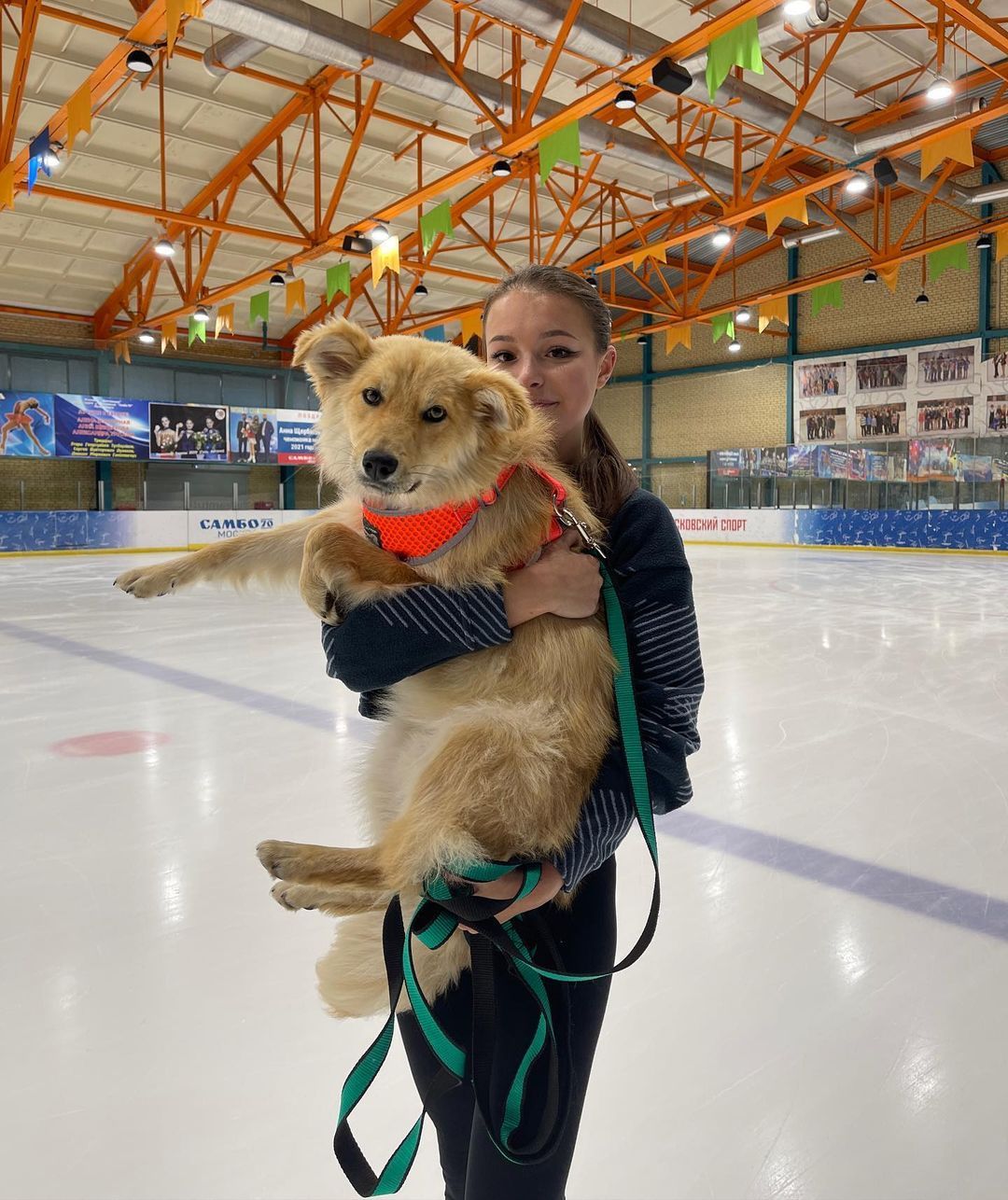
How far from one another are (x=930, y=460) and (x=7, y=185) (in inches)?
667

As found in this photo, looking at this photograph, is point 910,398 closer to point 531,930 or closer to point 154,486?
point 154,486

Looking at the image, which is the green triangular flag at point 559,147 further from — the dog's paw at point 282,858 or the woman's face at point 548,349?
the dog's paw at point 282,858

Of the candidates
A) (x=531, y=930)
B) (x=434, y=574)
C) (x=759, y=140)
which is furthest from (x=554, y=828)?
(x=759, y=140)

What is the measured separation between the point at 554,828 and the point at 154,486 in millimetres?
25042

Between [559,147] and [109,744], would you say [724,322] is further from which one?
[109,744]

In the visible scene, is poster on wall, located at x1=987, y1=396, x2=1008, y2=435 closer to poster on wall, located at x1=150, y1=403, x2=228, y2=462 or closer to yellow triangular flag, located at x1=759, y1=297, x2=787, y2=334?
yellow triangular flag, located at x1=759, y1=297, x2=787, y2=334

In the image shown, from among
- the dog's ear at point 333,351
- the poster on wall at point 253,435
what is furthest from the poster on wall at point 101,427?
the dog's ear at point 333,351

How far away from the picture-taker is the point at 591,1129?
1.76 m

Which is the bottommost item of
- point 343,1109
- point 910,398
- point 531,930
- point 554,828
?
point 343,1109

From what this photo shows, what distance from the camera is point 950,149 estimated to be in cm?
1006

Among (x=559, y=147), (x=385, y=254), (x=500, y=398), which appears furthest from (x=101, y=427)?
(x=500, y=398)

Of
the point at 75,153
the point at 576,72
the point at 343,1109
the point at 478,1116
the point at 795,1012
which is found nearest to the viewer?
the point at 343,1109

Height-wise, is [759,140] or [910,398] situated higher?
[759,140]

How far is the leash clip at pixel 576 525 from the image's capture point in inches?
52.9
